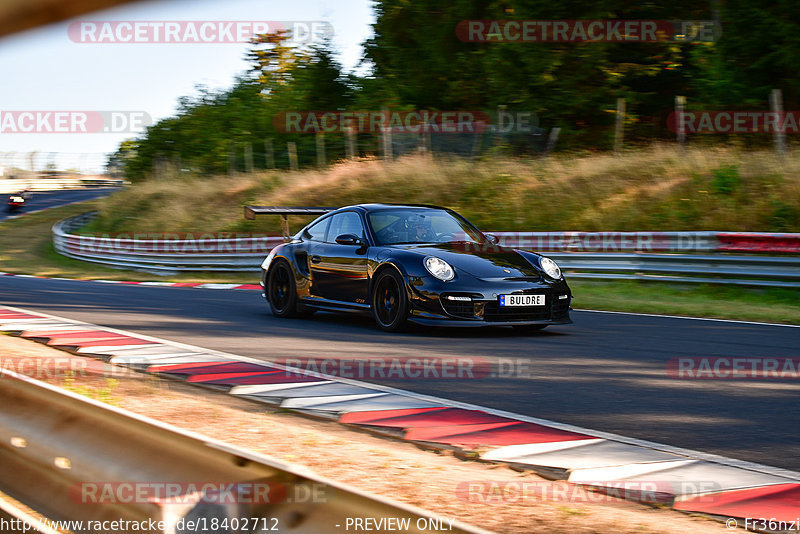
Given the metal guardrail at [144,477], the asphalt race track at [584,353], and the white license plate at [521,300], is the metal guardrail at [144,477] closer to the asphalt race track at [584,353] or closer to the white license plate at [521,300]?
the asphalt race track at [584,353]

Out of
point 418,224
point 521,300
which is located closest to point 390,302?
point 418,224

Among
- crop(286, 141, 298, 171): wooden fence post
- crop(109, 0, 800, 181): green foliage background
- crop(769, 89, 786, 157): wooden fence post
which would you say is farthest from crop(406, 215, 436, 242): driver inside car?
crop(286, 141, 298, 171): wooden fence post

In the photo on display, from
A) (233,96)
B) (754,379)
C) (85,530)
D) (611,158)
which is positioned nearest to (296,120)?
(233,96)

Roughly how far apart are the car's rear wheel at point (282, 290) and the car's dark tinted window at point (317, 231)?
0.43 m

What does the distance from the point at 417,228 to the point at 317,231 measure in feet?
4.63

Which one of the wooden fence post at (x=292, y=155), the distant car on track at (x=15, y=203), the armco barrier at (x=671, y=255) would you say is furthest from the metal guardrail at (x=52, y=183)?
the armco barrier at (x=671, y=255)

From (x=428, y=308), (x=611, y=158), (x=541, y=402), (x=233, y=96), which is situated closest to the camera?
(x=541, y=402)

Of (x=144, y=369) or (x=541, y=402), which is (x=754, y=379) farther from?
(x=144, y=369)

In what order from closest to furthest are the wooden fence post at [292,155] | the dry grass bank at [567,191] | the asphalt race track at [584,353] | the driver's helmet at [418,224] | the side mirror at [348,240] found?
the asphalt race track at [584,353] → the side mirror at [348,240] → the driver's helmet at [418,224] → the dry grass bank at [567,191] → the wooden fence post at [292,155]

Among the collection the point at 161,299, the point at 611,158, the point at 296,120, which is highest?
the point at 296,120

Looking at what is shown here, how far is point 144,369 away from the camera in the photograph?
6.98 metres

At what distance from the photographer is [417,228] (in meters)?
9.86

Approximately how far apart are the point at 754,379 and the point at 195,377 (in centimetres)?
393

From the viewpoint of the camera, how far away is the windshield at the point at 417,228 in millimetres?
9695
